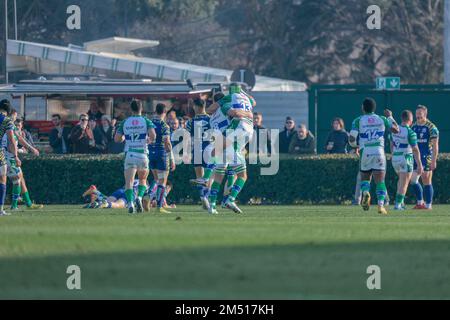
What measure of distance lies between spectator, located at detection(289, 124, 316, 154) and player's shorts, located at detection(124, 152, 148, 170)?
29.7ft

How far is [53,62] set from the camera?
4591 cm

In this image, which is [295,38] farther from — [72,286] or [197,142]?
[72,286]

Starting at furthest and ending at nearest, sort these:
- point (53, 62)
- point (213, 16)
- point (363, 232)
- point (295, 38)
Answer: point (213, 16) < point (295, 38) < point (53, 62) < point (363, 232)

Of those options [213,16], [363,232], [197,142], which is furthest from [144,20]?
[363,232]

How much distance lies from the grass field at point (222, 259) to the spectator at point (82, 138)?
12.9 m

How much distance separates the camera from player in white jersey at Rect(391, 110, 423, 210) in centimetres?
A: 2505

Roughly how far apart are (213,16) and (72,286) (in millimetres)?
58673

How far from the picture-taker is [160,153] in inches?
972

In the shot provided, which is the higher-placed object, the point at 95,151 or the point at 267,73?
the point at 267,73

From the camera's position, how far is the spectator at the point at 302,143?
31.5 metres

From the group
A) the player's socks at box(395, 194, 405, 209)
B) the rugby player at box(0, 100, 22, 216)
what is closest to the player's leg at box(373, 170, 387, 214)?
the player's socks at box(395, 194, 405, 209)

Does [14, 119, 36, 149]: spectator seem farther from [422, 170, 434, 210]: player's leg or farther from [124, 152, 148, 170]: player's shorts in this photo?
[422, 170, 434, 210]: player's leg

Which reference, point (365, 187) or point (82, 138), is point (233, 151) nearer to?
point (365, 187)
